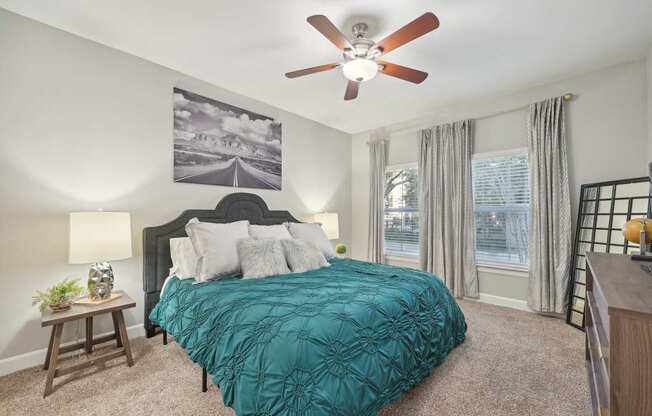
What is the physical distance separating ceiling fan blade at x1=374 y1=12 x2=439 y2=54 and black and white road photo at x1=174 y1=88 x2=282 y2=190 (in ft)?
6.53

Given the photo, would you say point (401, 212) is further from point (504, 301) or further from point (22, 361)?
point (22, 361)

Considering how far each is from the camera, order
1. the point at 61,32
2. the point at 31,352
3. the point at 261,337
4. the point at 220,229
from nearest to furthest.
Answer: the point at 261,337
the point at 31,352
the point at 61,32
the point at 220,229

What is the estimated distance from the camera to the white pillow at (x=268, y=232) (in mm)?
2949

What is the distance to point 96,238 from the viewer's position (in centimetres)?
209

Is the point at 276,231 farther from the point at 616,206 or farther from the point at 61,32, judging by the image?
the point at 616,206

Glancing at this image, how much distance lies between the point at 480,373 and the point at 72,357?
310cm

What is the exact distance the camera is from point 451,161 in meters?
3.84

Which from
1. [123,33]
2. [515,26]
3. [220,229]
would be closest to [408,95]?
[515,26]

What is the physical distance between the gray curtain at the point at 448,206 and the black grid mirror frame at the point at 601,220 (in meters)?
0.99

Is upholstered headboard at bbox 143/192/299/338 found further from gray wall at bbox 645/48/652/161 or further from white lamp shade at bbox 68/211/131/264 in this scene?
gray wall at bbox 645/48/652/161

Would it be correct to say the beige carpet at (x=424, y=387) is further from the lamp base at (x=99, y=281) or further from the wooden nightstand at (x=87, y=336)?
the lamp base at (x=99, y=281)

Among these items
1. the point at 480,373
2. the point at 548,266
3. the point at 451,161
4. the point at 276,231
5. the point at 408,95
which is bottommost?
the point at 480,373

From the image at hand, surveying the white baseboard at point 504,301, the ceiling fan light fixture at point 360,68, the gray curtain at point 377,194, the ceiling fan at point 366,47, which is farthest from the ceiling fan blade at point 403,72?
the white baseboard at point 504,301

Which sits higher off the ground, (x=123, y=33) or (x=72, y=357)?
(x=123, y=33)
